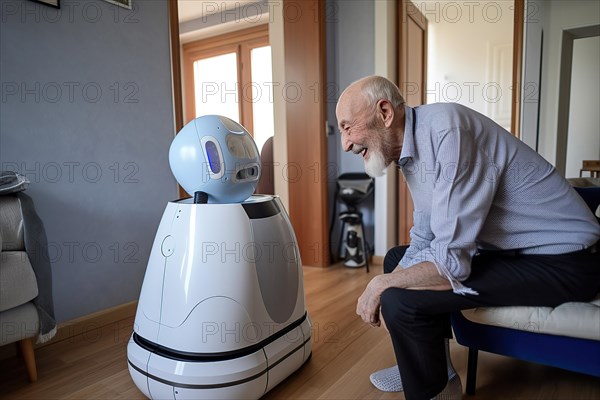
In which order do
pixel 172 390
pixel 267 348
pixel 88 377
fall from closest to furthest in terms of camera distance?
pixel 172 390, pixel 267 348, pixel 88 377

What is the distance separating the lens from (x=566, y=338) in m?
1.09

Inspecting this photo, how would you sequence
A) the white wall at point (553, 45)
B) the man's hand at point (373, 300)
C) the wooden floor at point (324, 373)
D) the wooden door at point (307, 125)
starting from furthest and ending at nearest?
the white wall at point (553, 45), the wooden door at point (307, 125), the wooden floor at point (324, 373), the man's hand at point (373, 300)

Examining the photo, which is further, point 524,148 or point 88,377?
point 88,377

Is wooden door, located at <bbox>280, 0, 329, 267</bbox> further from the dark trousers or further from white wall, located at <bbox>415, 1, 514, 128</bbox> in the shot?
white wall, located at <bbox>415, 1, 514, 128</bbox>

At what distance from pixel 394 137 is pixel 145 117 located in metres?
1.41

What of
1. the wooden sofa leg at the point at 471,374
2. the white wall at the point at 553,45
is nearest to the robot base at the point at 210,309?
the wooden sofa leg at the point at 471,374

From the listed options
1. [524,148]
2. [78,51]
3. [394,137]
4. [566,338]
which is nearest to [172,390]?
[394,137]

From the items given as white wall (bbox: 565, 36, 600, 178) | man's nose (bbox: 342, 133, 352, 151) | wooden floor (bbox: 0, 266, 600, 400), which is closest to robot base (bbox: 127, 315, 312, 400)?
wooden floor (bbox: 0, 266, 600, 400)

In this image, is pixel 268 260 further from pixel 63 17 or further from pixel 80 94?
pixel 63 17

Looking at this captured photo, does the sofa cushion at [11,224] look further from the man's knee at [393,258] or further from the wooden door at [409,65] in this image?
the wooden door at [409,65]

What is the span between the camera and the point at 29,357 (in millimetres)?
1467

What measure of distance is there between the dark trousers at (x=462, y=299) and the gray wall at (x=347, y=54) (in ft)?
6.68

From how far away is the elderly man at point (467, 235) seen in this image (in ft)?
3.44

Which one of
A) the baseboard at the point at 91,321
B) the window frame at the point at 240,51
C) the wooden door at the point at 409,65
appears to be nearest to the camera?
the baseboard at the point at 91,321
